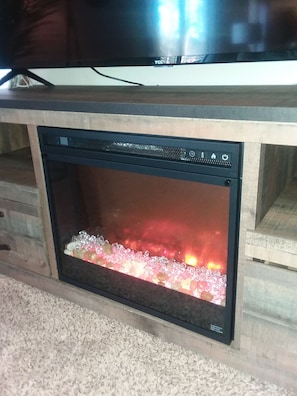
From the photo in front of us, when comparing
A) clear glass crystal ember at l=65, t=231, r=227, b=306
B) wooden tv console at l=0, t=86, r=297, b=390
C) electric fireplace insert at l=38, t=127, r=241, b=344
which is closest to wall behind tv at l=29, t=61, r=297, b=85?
wooden tv console at l=0, t=86, r=297, b=390

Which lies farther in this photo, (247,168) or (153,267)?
(153,267)

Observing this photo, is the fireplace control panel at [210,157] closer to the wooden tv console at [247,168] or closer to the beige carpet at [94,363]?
the wooden tv console at [247,168]

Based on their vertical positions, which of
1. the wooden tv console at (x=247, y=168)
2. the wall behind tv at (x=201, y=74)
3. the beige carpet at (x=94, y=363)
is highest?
the wall behind tv at (x=201, y=74)

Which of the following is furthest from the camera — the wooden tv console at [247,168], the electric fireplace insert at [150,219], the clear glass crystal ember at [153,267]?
the clear glass crystal ember at [153,267]

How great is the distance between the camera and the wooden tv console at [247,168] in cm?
80

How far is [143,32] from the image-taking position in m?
1.06

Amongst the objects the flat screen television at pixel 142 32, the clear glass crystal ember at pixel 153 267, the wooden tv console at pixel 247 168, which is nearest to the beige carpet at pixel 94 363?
the wooden tv console at pixel 247 168

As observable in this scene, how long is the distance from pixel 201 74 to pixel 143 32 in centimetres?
25

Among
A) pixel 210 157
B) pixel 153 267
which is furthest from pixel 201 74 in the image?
pixel 153 267

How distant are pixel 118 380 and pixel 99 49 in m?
0.97

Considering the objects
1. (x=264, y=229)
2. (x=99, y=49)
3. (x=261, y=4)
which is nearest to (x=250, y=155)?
(x=264, y=229)

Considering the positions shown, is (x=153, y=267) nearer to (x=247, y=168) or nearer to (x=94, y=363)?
(x=94, y=363)

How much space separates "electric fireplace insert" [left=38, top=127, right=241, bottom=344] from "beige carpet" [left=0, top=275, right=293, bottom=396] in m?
0.10

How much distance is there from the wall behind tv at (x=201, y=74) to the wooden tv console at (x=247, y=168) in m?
0.11
